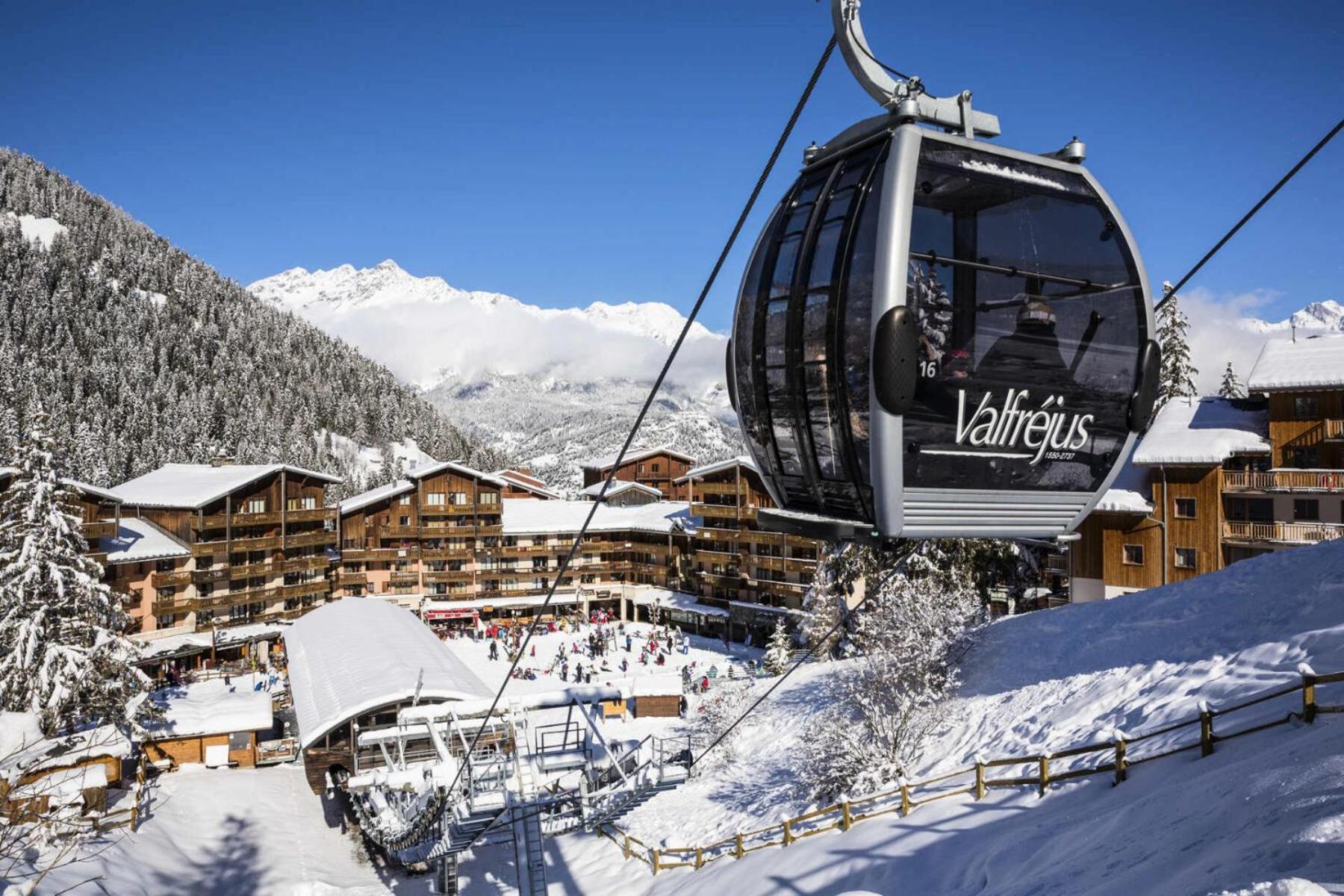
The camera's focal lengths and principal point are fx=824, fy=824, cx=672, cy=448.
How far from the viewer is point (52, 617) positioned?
22.8m

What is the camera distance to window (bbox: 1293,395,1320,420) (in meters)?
25.5

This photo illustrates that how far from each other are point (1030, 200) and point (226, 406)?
4920 inches

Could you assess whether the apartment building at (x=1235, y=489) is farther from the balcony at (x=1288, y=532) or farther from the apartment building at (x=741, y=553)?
the apartment building at (x=741, y=553)

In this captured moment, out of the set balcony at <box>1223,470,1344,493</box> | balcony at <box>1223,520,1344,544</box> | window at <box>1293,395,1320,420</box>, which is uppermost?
window at <box>1293,395,1320,420</box>

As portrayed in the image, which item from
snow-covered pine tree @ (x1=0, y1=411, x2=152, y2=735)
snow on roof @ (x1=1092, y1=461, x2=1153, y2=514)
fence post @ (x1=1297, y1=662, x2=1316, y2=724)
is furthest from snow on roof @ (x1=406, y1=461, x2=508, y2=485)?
fence post @ (x1=1297, y1=662, x2=1316, y2=724)

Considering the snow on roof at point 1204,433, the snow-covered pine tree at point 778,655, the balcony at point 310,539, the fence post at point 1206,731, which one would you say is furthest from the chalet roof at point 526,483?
the fence post at point 1206,731

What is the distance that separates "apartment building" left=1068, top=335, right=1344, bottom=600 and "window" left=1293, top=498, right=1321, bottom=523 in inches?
1.2

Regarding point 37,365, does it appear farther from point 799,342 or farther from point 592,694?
point 799,342

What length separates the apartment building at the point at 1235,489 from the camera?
25.4m

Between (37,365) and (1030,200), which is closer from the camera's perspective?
(1030,200)

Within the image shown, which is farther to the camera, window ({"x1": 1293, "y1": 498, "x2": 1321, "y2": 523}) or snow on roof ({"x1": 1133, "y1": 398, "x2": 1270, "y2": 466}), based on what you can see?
snow on roof ({"x1": 1133, "y1": 398, "x2": 1270, "y2": 466})

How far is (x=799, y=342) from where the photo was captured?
16.4 ft

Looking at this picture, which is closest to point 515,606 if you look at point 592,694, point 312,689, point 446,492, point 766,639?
point 446,492

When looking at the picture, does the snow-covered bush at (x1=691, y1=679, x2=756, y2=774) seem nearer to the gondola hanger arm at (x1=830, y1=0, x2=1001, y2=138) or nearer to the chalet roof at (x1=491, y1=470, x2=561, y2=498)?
the gondola hanger arm at (x1=830, y1=0, x2=1001, y2=138)
